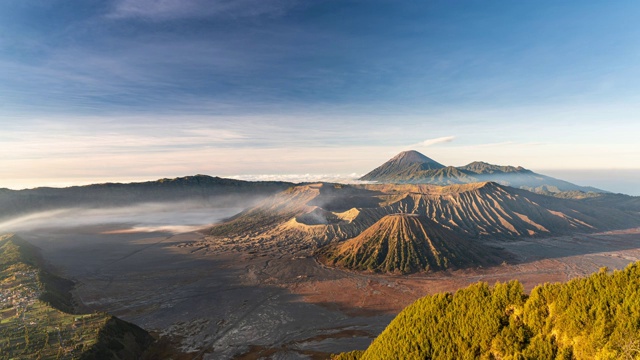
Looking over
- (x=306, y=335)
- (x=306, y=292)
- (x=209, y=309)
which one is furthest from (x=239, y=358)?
(x=306, y=292)

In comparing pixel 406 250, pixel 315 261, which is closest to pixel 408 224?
pixel 406 250

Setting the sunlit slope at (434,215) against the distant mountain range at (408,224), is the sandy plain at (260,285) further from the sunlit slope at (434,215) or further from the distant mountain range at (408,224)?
the sunlit slope at (434,215)

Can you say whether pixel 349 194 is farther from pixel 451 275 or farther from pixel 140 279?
pixel 140 279

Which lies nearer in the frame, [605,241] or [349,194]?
[605,241]

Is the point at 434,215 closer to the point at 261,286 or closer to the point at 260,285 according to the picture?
the point at 260,285

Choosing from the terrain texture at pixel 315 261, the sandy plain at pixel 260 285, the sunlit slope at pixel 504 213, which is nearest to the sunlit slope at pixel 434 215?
the sunlit slope at pixel 504 213
